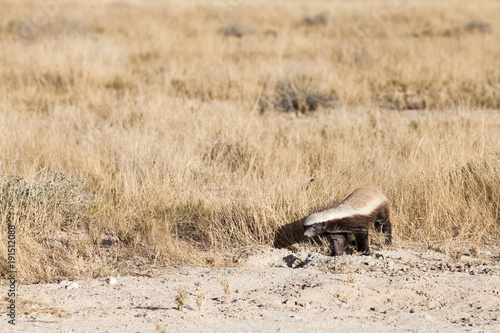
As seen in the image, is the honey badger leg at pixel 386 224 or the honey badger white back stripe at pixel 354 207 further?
the honey badger leg at pixel 386 224

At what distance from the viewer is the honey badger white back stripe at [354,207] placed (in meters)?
4.72

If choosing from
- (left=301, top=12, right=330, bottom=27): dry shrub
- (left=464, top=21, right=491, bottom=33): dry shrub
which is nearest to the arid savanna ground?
(left=464, top=21, right=491, bottom=33): dry shrub

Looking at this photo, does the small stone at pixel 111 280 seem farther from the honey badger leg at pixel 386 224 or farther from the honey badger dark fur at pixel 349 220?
the honey badger leg at pixel 386 224

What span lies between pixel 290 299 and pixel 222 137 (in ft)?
13.1

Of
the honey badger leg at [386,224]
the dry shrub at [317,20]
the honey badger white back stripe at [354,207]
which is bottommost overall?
the honey badger leg at [386,224]

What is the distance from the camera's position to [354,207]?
4828 mm

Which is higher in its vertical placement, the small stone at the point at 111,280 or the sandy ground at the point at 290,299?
the sandy ground at the point at 290,299

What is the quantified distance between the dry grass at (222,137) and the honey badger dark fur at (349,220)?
424 mm

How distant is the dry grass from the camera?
16.9 ft

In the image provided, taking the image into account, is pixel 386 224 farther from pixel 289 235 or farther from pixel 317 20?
pixel 317 20

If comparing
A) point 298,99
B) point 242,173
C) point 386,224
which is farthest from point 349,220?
point 298,99

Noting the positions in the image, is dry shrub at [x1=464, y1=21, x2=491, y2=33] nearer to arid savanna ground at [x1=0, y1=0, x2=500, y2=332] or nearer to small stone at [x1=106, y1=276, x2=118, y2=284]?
arid savanna ground at [x1=0, y1=0, x2=500, y2=332]

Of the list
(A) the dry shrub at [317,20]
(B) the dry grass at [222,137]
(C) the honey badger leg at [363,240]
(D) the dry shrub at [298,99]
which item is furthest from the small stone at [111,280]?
(A) the dry shrub at [317,20]

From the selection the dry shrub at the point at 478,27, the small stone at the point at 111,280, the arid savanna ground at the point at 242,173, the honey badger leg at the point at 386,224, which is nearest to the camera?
the arid savanna ground at the point at 242,173
